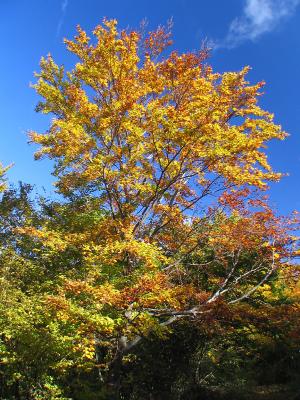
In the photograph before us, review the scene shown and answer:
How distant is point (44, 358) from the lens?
34.6 ft

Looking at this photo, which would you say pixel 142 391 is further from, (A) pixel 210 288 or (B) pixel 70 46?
(B) pixel 70 46

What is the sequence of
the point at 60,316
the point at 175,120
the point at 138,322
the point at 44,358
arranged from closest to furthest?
the point at 60,316 → the point at 44,358 → the point at 138,322 → the point at 175,120

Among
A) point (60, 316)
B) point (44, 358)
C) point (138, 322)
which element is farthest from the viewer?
point (138, 322)

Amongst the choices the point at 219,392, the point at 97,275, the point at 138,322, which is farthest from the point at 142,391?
the point at 97,275

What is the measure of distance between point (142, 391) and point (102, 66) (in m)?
12.9

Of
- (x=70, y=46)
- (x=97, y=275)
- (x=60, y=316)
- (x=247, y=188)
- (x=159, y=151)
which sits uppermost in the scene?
(x=70, y=46)

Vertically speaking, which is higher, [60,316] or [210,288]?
[210,288]

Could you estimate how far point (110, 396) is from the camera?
1177 cm

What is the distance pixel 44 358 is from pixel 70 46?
424 inches

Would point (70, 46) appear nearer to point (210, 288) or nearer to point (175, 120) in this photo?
point (175, 120)

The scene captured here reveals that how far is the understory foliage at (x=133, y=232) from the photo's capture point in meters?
11.0

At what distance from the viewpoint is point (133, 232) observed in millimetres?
13766

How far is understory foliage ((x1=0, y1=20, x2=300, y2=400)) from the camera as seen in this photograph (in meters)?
11.0

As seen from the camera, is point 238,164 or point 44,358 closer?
point 44,358
